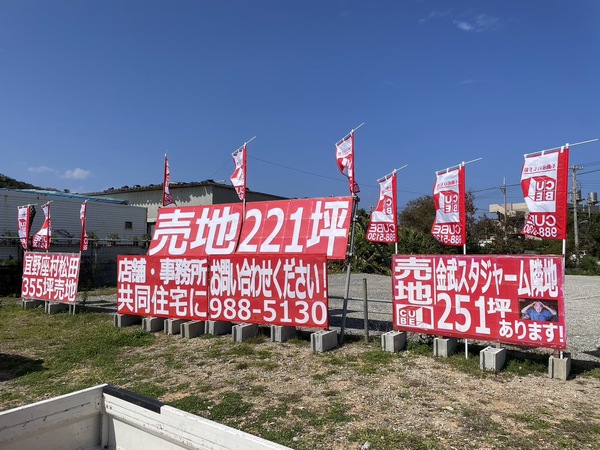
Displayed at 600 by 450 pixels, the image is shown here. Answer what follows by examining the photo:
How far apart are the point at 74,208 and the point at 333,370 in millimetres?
22312

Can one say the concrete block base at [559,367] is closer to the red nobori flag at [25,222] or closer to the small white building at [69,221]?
the red nobori flag at [25,222]

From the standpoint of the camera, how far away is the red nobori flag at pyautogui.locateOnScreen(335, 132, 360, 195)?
26.6 ft

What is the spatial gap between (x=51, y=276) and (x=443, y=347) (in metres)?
11.2

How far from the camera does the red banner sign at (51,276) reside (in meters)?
12.0

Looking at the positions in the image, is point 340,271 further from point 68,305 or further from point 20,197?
point 20,197

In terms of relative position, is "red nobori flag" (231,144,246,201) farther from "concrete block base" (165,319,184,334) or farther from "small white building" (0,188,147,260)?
"small white building" (0,188,147,260)

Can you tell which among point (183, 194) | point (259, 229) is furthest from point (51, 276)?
point (183, 194)

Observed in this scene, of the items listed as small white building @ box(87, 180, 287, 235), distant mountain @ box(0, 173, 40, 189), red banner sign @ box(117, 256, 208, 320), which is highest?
distant mountain @ box(0, 173, 40, 189)

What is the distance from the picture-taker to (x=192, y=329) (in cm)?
888

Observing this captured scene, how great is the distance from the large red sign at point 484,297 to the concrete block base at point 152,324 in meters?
5.37

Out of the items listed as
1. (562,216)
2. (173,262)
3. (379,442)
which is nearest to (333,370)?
(379,442)

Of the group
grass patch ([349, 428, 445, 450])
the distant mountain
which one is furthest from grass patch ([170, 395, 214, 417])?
the distant mountain

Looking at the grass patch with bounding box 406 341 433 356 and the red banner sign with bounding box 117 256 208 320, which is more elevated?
the red banner sign with bounding box 117 256 208 320

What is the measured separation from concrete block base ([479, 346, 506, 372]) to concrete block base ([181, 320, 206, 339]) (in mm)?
5550
